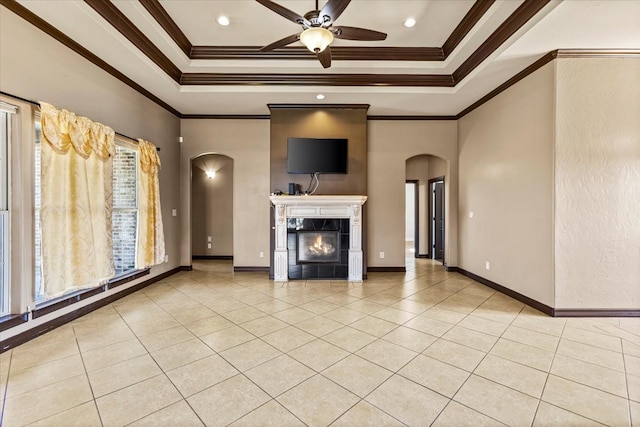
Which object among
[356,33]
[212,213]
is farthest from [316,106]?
[212,213]

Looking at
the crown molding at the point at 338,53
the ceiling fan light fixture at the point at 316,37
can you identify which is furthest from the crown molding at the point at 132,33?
the ceiling fan light fixture at the point at 316,37

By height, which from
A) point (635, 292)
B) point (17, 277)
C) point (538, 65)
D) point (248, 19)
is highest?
point (248, 19)

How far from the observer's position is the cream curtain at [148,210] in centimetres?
427

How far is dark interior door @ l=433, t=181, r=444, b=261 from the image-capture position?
6.84 m

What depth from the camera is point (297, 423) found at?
1.67 m

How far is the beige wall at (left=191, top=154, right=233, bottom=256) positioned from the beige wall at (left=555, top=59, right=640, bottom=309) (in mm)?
6288

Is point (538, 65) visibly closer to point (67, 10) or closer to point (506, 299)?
point (506, 299)

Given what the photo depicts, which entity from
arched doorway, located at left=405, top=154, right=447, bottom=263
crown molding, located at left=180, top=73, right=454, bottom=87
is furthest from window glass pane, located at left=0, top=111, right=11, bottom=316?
arched doorway, located at left=405, top=154, right=447, bottom=263

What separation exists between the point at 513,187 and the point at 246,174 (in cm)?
458

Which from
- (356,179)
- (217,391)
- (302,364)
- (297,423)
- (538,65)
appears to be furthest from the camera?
(356,179)

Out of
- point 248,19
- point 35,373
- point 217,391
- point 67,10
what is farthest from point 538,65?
point 35,373

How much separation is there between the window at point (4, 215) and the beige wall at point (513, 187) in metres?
5.75

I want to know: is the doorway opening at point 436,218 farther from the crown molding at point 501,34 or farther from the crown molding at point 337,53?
the crown molding at point 337,53

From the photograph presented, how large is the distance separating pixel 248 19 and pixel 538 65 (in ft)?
12.1
